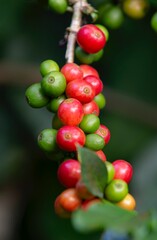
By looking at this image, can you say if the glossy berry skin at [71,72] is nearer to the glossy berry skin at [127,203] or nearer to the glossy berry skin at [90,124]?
the glossy berry skin at [90,124]

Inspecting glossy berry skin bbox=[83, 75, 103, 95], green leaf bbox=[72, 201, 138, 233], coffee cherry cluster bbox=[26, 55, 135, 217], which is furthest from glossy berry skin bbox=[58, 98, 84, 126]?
green leaf bbox=[72, 201, 138, 233]

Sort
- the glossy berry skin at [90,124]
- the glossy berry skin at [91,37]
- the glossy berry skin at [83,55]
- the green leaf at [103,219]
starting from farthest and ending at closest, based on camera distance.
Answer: the glossy berry skin at [83,55], the glossy berry skin at [91,37], the glossy berry skin at [90,124], the green leaf at [103,219]

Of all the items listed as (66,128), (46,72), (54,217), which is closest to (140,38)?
(54,217)

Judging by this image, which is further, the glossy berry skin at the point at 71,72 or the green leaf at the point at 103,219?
the glossy berry skin at the point at 71,72

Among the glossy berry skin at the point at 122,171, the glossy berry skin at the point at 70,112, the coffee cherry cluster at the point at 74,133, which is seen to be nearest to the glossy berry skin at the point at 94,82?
the coffee cherry cluster at the point at 74,133

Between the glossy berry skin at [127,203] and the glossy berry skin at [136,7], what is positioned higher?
the glossy berry skin at [136,7]

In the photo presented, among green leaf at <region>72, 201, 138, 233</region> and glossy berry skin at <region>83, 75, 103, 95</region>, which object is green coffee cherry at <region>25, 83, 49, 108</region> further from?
green leaf at <region>72, 201, 138, 233</region>

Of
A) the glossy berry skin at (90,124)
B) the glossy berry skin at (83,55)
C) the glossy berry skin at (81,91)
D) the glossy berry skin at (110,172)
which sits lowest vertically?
the glossy berry skin at (110,172)

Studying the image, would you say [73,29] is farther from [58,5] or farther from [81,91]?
[81,91]
